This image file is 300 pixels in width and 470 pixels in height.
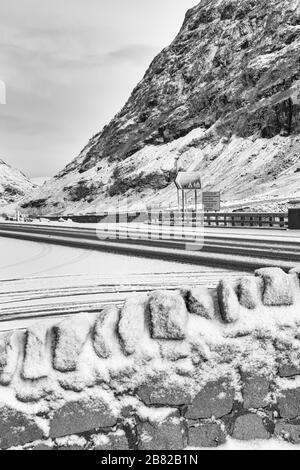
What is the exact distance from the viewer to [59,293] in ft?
24.4

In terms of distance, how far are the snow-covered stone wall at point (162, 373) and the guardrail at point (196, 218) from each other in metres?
19.4

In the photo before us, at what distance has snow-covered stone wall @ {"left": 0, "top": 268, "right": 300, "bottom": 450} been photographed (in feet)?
9.90

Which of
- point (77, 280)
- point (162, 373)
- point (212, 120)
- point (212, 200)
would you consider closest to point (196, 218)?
point (212, 200)

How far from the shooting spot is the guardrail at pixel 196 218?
24.4 meters

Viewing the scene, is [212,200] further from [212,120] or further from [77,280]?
[212,120]

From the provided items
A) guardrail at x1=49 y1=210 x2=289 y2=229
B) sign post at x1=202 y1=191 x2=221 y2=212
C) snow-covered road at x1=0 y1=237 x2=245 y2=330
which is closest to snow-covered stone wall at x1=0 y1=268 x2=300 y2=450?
snow-covered road at x1=0 y1=237 x2=245 y2=330

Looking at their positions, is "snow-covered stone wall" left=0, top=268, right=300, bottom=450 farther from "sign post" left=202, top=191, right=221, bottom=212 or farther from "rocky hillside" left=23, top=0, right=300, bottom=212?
"rocky hillside" left=23, top=0, right=300, bottom=212

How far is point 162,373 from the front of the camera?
3.10 m

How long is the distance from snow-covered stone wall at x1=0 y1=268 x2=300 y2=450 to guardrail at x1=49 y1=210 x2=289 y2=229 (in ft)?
63.5

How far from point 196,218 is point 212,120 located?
6591cm

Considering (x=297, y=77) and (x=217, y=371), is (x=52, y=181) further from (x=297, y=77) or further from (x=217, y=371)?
(x=217, y=371)

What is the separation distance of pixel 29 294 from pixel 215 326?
4904 mm

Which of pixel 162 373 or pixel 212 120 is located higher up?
pixel 212 120

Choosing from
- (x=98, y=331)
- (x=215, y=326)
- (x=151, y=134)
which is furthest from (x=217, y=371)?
(x=151, y=134)
